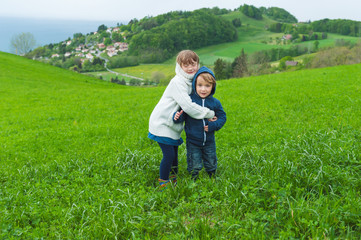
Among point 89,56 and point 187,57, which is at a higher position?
point 89,56

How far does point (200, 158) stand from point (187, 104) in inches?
41.7

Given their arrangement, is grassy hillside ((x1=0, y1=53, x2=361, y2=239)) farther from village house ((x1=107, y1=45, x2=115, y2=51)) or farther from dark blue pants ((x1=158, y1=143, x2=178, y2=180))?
village house ((x1=107, y1=45, x2=115, y2=51))

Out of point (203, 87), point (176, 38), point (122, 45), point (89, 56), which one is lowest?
point (203, 87)

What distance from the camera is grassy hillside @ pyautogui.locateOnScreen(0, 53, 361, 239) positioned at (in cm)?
324

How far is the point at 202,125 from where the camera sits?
177 inches

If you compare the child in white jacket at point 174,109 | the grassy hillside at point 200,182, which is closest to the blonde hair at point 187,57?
the child in white jacket at point 174,109

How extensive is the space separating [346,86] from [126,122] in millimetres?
11271

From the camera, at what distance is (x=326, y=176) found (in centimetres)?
411

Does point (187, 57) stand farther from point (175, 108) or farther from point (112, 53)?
point (112, 53)

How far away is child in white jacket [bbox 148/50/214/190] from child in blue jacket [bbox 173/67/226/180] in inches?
5.5

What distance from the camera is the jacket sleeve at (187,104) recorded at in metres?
4.33

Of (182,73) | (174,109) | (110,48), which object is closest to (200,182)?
(174,109)

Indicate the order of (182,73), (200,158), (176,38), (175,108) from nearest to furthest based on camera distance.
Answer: (182,73) < (175,108) < (200,158) < (176,38)

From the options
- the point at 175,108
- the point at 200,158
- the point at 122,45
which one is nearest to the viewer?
the point at 175,108
